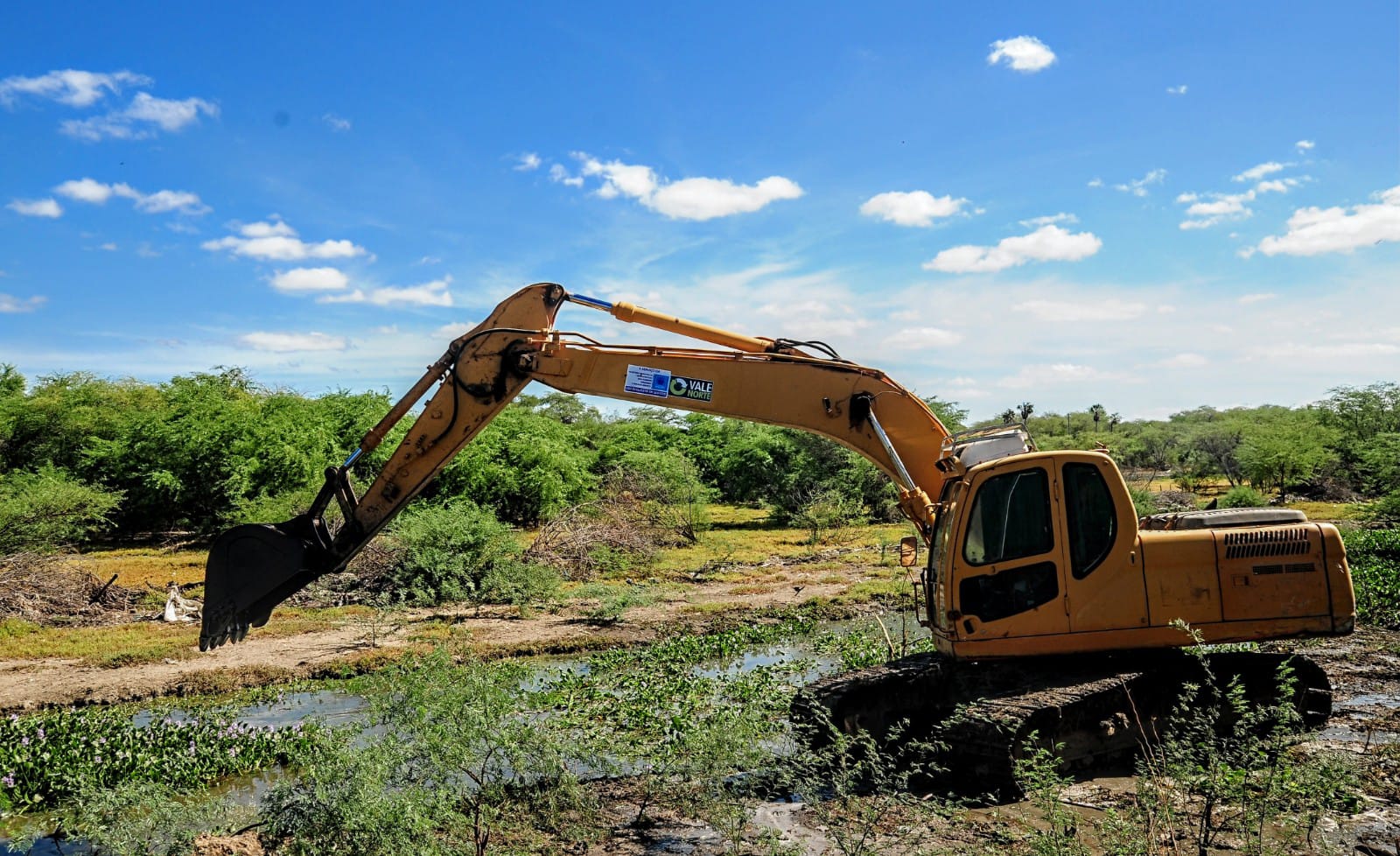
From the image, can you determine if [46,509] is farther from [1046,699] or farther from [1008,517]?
[1046,699]

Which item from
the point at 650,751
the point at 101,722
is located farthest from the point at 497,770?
the point at 101,722

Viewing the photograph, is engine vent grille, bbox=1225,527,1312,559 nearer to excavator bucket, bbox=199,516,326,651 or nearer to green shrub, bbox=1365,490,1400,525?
excavator bucket, bbox=199,516,326,651

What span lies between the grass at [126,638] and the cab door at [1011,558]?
11559 mm

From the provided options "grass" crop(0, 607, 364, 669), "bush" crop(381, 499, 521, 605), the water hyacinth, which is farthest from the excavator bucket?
"bush" crop(381, 499, 521, 605)

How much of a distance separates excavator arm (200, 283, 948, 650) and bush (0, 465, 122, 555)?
15.8 meters

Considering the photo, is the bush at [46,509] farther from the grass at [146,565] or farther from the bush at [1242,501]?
the bush at [1242,501]

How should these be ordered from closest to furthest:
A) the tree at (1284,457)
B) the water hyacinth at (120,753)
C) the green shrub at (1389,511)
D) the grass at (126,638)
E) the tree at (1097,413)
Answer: the water hyacinth at (120,753), the grass at (126,638), the green shrub at (1389,511), the tree at (1284,457), the tree at (1097,413)

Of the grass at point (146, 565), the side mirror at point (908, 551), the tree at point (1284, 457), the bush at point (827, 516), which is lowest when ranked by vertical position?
the grass at point (146, 565)

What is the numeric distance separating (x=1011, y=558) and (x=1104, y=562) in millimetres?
731

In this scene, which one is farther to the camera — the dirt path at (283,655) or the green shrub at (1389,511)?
the green shrub at (1389,511)

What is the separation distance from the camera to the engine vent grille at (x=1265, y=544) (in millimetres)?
7656

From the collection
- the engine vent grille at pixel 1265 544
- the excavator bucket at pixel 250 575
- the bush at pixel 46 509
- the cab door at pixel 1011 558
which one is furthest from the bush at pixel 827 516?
the excavator bucket at pixel 250 575

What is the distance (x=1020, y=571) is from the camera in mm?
7703

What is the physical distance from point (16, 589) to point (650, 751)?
1456 centimetres
